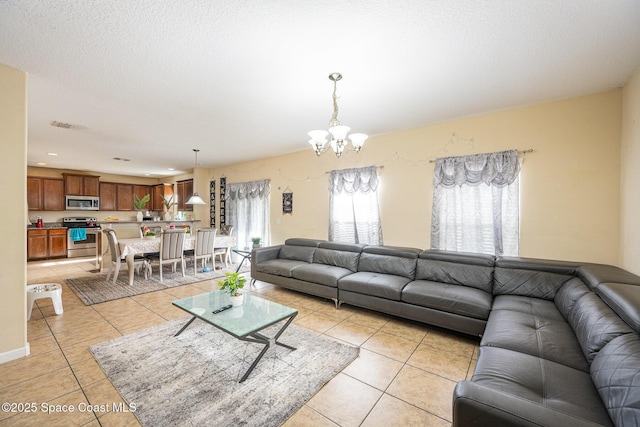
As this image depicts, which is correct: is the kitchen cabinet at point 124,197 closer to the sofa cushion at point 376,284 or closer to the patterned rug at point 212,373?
the patterned rug at point 212,373

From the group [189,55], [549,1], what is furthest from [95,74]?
[549,1]

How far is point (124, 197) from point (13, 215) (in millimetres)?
7452

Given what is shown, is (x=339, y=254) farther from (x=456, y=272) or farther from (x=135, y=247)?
(x=135, y=247)

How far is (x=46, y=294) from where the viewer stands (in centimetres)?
312

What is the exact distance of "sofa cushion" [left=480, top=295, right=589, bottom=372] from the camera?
5.49 feet

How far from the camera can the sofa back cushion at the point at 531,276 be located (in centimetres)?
261

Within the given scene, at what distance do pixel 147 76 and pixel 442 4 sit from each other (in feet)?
8.30

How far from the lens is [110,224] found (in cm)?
575

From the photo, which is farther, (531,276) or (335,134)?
(531,276)

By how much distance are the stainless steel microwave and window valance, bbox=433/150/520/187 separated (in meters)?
9.49

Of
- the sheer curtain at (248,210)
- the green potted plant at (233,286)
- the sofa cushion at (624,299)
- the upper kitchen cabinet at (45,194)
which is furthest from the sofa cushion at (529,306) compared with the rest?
the upper kitchen cabinet at (45,194)

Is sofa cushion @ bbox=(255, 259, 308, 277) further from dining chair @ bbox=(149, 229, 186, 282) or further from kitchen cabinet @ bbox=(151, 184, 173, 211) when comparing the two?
kitchen cabinet @ bbox=(151, 184, 173, 211)

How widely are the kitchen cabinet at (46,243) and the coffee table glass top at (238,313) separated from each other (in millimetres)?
7163

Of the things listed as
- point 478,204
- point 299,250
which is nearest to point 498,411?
point 478,204
